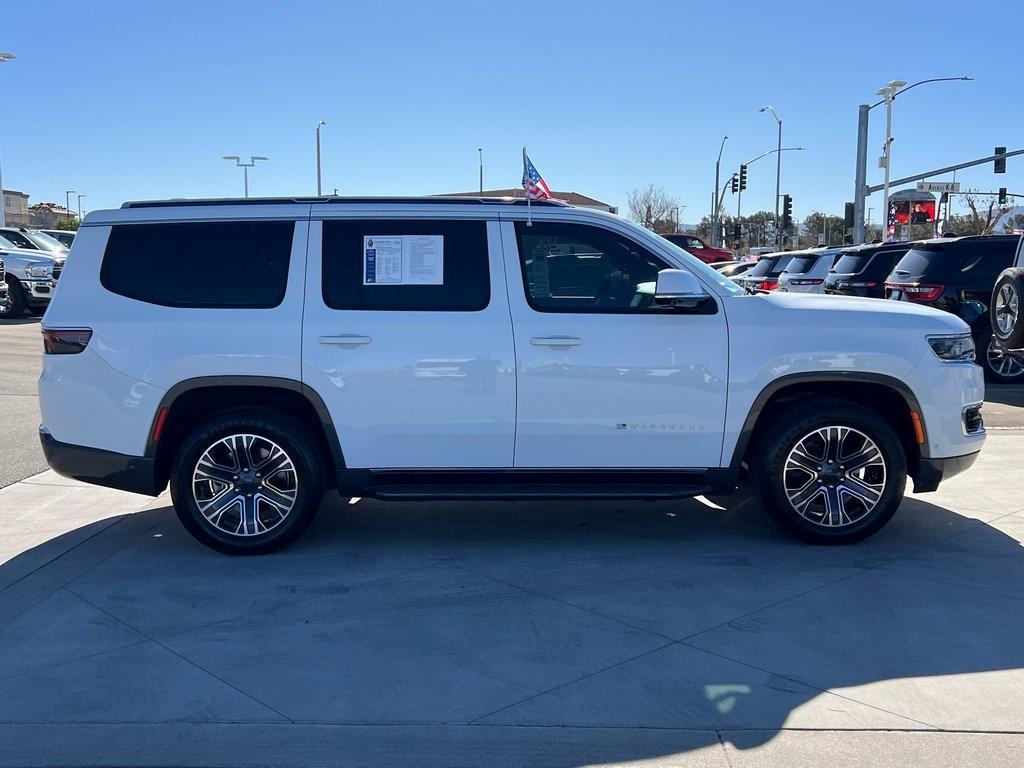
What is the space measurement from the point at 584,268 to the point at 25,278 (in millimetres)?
18889

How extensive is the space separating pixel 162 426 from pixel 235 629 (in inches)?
57.6

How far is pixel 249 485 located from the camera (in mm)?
5516

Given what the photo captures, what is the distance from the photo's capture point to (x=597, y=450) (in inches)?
214

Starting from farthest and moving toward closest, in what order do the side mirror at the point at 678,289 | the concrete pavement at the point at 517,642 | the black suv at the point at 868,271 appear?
1. the black suv at the point at 868,271
2. the side mirror at the point at 678,289
3. the concrete pavement at the point at 517,642

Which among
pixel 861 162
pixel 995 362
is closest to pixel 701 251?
pixel 861 162

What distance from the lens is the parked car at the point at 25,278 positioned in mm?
20734

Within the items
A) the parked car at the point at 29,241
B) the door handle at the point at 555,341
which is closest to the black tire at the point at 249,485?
the door handle at the point at 555,341

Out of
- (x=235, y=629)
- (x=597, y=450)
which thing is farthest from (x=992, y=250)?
(x=235, y=629)

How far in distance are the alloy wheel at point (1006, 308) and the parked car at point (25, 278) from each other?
18739 mm

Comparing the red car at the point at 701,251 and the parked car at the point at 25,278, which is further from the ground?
the red car at the point at 701,251

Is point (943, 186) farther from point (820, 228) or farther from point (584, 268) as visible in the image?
point (584, 268)

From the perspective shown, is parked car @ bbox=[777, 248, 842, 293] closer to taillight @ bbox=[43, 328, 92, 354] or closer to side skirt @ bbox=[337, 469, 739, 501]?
side skirt @ bbox=[337, 469, 739, 501]

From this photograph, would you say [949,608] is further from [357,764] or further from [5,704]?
[5,704]

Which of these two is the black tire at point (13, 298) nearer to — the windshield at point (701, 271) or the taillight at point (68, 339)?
the taillight at point (68, 339)
